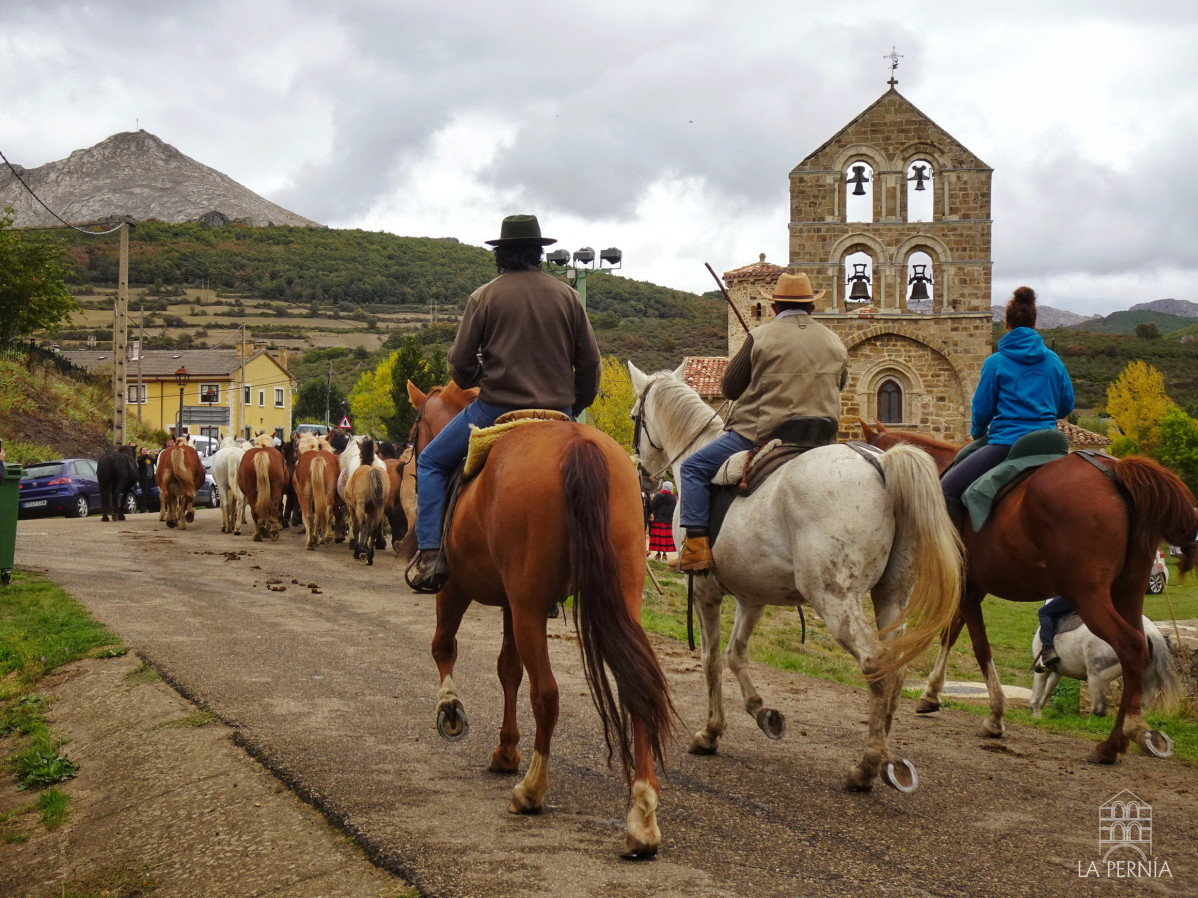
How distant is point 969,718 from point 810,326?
3.49 meters

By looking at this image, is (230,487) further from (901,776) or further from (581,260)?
(901,776)

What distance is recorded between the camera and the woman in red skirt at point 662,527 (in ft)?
65.2

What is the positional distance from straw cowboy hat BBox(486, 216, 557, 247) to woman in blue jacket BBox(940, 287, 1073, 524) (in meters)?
3.28

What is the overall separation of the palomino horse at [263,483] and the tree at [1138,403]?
149 feet

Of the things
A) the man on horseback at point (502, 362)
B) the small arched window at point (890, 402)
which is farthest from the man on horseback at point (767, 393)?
the small arched window at point (890, 402)

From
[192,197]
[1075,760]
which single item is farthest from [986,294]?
[192,197]

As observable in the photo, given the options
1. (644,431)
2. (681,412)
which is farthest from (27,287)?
(681,412)

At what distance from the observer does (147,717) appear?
6.73m

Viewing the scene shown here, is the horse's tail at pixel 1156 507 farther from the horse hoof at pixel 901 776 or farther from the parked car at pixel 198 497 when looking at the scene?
the parked car at pixel 198 497

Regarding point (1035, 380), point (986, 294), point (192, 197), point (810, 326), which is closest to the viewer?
point (810, 326)

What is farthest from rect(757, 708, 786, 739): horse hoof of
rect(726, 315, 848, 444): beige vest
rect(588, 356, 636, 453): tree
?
rect(588, 356, 636, 453): tree

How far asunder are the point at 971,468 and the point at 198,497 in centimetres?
3345

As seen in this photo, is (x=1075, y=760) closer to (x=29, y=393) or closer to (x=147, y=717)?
(x=147, y=717)

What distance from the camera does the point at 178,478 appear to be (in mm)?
23578
